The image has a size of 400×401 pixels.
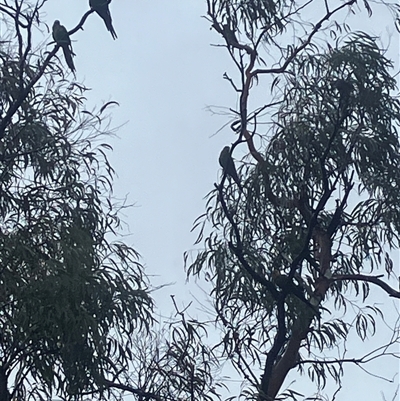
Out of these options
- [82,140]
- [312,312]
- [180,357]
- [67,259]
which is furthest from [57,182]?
[312,312]

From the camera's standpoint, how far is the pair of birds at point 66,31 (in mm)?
4680

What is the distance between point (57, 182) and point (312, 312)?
1396 millimetres

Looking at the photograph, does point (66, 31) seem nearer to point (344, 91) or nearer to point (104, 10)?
point (104, 10)

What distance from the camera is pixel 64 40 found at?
15.3ft

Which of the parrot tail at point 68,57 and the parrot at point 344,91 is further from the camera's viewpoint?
the parrot tail at point 68,57

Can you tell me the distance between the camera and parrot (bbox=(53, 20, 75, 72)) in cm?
466

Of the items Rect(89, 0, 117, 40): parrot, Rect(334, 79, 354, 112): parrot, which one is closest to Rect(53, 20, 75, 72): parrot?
Rect(89, 0, 117, 40): parrot

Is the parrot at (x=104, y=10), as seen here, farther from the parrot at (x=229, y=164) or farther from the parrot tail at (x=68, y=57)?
the parrot at (x=229, y=164)

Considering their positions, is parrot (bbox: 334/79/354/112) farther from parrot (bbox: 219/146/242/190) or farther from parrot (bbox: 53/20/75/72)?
parrot (bbox: 53/20/75/72)

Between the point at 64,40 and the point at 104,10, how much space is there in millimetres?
484

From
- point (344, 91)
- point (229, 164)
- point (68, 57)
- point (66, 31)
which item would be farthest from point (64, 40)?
point (344, 91)

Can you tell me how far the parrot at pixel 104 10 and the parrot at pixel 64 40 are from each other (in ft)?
0.59

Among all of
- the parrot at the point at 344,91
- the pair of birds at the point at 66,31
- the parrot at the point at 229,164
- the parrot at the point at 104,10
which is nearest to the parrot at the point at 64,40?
the pair of birds at the point at 66,31

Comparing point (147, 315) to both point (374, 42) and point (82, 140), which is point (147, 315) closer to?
point (82, 140)
